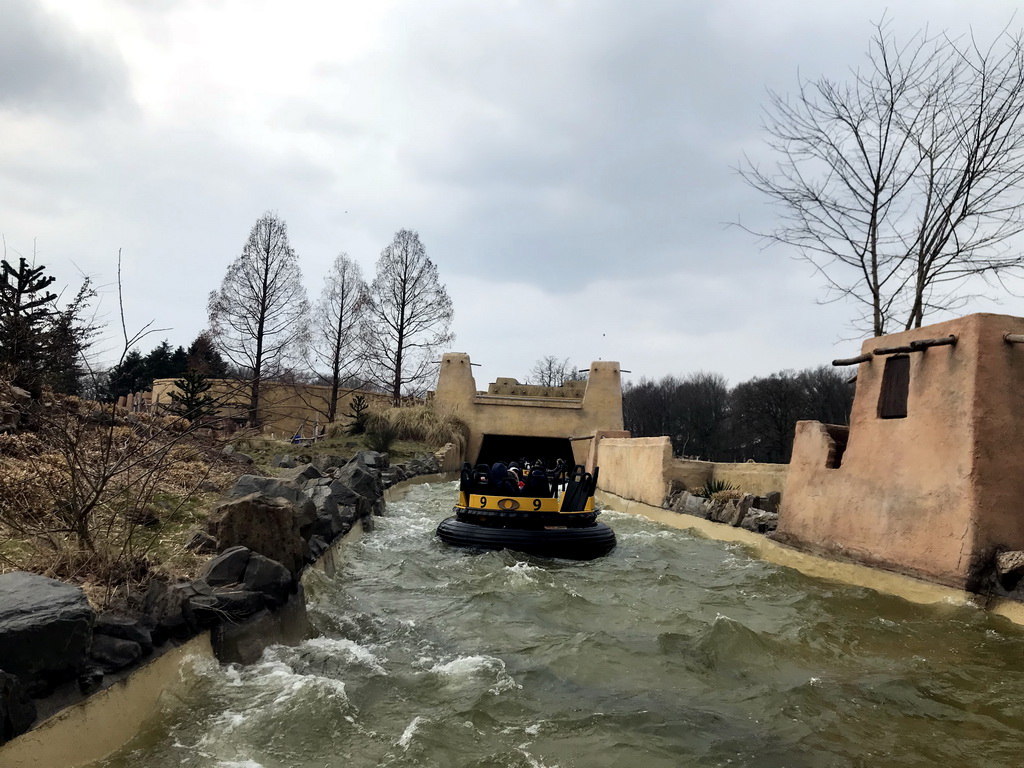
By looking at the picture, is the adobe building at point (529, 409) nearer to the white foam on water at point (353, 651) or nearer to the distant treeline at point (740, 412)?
the distant treeline at point (740, 412)

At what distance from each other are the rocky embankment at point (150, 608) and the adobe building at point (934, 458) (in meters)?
6.15

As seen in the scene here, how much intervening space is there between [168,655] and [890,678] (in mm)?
4705

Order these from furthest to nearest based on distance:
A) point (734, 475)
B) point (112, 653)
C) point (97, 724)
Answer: point (734, 475) → point (112, 653) → point (97, 724)

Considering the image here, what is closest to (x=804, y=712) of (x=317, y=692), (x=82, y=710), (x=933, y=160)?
(x=317, y=692)

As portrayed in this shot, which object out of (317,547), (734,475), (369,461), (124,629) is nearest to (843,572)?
(734,475)

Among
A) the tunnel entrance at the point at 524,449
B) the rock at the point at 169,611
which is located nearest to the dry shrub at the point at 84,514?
the rock at the point at 169,611

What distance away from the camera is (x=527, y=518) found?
9.85 meters

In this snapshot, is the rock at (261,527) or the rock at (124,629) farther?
the rock at (261,527)

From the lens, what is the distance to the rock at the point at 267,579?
4695 millimetres

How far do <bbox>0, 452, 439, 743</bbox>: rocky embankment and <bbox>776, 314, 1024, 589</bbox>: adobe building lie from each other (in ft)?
20.2

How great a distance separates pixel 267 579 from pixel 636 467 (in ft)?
41.0

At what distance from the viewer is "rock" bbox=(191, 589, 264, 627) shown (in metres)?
4.16

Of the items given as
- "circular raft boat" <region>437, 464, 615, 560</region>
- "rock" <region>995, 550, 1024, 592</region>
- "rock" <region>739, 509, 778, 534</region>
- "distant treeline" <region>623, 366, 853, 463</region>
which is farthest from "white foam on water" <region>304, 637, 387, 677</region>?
"distant treeline" <region>623, 366, 853, 463</region>

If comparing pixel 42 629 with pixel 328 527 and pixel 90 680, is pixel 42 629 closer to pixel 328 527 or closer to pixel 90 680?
pixel 90 680
